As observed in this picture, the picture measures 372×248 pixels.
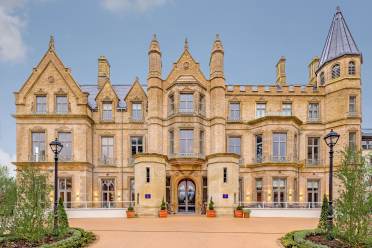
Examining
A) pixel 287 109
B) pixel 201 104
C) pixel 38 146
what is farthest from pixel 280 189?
pixel 38 146

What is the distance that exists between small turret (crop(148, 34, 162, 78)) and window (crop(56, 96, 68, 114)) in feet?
29.1

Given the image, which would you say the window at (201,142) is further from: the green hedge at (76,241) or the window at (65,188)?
the green hedge at (76,241)

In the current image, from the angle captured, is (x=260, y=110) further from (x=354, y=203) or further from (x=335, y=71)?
(x=354, y=203)

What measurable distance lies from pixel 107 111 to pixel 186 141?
9302mm

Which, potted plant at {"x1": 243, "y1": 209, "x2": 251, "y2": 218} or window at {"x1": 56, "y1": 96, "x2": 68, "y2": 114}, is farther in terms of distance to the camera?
window at {"x1": 56, "y1": 96, "x2": 68, "y2": 114}

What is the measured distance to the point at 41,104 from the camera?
26750mm

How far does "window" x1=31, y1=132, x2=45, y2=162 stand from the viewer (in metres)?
26.0

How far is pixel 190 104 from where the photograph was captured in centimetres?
2672

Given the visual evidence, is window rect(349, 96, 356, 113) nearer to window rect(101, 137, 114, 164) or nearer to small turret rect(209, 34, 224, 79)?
small turret rect(209, 34, 224, 79)

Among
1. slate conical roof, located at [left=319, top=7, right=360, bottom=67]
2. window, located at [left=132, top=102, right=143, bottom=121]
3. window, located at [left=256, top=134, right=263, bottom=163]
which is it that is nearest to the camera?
window, located at [left=256, top=134, right=263, bottom=163]

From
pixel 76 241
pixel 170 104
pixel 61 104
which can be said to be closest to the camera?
pixel 76 241

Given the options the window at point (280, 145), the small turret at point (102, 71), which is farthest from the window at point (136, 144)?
the window at point (280, 145)

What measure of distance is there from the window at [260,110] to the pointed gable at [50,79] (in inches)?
706

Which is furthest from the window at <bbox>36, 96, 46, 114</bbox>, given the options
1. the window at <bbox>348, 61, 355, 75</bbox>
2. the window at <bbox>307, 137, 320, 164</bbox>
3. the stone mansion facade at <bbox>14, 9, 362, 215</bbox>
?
the window at <bbox>348, 61, 355, 75</bbox>
